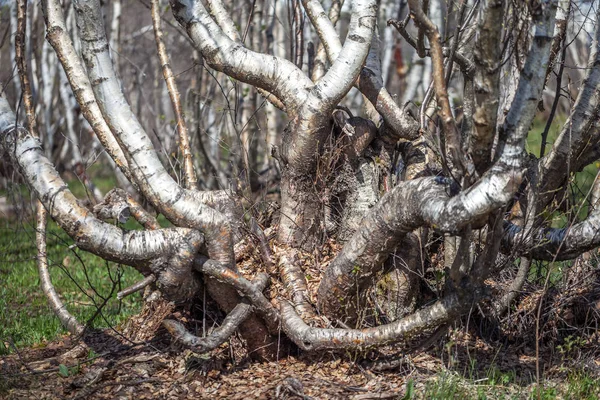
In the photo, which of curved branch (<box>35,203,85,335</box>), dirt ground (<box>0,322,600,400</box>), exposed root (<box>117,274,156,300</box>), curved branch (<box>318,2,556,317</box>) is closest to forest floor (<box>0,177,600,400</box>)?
dirt ground (<box>0,322,600,400</box>)

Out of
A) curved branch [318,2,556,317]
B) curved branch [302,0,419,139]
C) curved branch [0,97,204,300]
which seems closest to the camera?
curved branch [318,2,556,317]

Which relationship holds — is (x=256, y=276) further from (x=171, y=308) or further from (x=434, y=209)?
(x=434, y=209)

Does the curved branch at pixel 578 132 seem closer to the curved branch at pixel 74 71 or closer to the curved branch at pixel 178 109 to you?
the curved branch at pixel 178 109

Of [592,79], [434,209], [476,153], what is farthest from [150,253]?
[592,79]

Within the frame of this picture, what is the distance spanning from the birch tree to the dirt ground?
22cm

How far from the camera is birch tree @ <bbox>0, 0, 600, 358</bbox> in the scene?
10.6 feet

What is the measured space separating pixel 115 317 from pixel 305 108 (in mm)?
2584

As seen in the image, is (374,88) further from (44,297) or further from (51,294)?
(44,297)

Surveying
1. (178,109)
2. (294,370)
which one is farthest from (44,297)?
(294,370)

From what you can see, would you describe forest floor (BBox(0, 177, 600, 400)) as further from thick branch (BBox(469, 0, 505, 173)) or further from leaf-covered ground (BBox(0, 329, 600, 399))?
thick branch (BBox(469, 0, 505, 173))

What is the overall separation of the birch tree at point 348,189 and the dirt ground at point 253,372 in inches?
8.5

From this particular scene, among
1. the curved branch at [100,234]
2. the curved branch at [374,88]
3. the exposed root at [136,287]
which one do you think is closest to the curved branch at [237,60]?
the curved branch at [374,88]

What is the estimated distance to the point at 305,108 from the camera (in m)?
4.10

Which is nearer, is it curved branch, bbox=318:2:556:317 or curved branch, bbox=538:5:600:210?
curved branch, bbox=318:2:556:317
